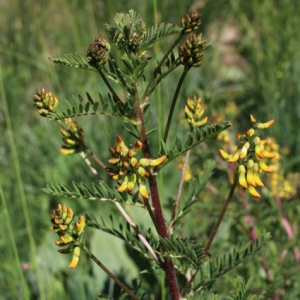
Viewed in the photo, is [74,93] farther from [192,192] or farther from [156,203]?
[156,203]

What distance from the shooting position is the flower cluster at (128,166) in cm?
93

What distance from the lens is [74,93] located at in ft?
9.38

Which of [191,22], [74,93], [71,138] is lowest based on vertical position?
[71,138]

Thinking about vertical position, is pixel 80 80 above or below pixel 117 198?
above

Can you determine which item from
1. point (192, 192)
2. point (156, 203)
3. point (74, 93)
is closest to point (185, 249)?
point (156, 203)

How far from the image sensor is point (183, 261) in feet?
3.90

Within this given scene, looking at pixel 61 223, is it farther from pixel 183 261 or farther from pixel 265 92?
pixel 265 92

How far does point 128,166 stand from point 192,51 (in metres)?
0.22

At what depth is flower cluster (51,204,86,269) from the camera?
95 centimetres

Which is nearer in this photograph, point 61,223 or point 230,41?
point 61,223

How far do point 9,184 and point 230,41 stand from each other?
2.00 metres

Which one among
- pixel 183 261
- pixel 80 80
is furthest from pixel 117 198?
pixel 80 80

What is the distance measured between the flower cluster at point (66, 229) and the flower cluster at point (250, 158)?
0.88 ft

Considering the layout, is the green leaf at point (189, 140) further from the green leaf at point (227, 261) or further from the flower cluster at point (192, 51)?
the green leaf at point (227, 261)
